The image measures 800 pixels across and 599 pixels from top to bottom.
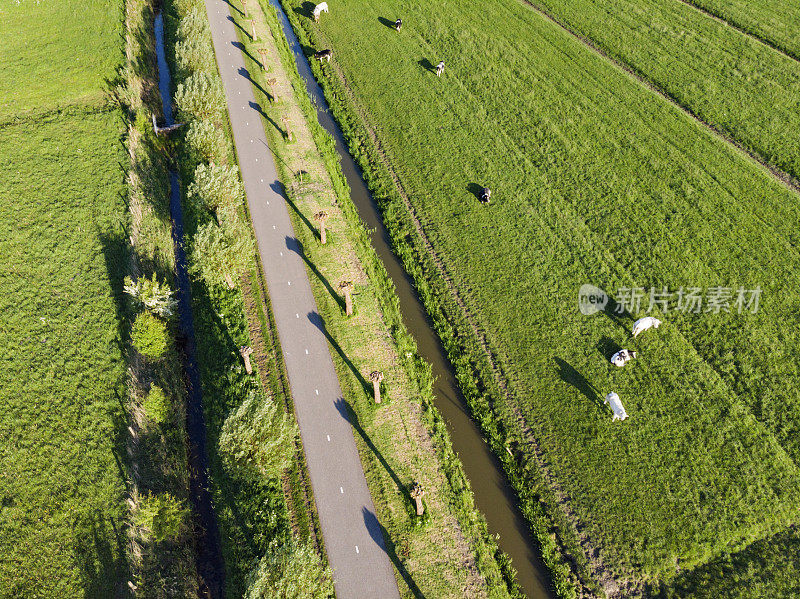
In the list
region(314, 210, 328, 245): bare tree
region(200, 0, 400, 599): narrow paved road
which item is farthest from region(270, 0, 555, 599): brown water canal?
region(200, 0, 400, 599): narrow paved road

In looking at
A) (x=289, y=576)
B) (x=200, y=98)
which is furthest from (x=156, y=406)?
Result: (x=200, y=98)

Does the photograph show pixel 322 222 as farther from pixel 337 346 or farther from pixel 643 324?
pixel 643 324

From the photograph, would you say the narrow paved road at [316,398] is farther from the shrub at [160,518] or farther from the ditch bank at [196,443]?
the shrub at [160,518]

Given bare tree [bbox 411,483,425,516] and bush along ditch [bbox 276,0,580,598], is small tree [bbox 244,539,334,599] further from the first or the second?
bush along ditch [bbox 276,0,580,598]

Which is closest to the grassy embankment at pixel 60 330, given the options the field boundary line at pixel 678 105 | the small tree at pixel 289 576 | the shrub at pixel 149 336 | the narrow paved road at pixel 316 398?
the shrub at pixel 149 336

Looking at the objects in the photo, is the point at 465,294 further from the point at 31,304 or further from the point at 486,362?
the point at 31,304

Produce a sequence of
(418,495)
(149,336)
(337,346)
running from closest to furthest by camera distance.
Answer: (418,495)
(149,336)
(337,346)
